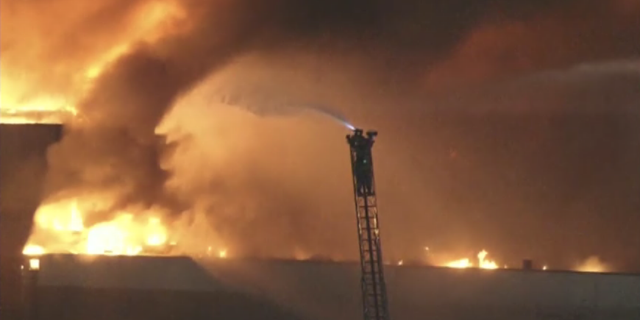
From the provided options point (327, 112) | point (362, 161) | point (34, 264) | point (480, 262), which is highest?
point (327, 112)

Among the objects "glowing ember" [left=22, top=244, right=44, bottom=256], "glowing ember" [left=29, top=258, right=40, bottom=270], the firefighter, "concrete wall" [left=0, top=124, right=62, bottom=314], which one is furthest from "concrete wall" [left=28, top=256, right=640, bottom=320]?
the firefighter

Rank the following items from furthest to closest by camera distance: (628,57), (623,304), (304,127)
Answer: (304,127), (628,57), (623,304)

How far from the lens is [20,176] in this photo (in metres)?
20.8

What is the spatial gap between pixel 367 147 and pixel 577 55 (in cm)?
1062

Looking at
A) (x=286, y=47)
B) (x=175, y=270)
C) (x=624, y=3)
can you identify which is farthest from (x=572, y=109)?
(x=175, y=270)

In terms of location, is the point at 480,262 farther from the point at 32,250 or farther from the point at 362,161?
the point at 32,250

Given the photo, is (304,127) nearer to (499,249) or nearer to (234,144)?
(234,144)

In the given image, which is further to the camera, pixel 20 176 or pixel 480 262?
pixel 20 176

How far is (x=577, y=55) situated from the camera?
21.0m

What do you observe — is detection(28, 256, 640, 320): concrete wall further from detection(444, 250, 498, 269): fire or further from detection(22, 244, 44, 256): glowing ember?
detection(444, 250, 498, 269): fire

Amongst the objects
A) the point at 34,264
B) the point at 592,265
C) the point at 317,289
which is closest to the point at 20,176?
the point at 34,264

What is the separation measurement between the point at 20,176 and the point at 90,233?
208 cm

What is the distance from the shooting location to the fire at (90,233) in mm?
20547

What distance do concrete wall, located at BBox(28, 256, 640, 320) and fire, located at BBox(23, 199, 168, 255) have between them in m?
1.93
